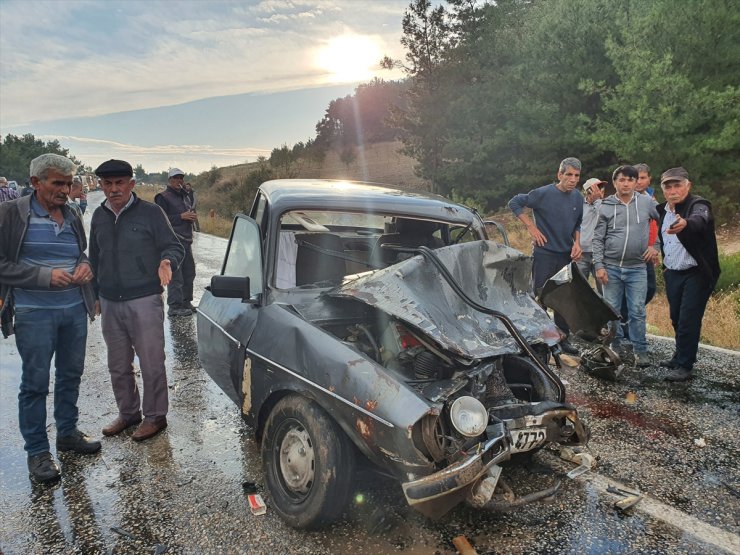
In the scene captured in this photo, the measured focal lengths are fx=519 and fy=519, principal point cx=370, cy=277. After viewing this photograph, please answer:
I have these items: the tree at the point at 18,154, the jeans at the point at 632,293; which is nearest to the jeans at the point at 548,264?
the jeans at the point at 632,293

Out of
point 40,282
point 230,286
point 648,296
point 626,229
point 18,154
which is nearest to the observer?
point 230,286

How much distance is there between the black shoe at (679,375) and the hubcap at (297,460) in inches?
154

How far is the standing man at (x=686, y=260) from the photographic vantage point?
4.86 metres

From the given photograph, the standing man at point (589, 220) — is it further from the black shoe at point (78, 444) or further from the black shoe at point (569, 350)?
the black shoe at point (78, 444)

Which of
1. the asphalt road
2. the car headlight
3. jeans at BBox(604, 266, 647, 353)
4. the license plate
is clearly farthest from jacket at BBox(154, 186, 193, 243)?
the license plate

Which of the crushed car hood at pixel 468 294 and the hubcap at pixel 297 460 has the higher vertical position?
the crushed car hood at pixel 468 294

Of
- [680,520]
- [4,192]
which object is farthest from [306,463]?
[4,192]

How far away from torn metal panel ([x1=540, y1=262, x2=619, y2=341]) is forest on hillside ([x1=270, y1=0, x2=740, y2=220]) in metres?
14.1

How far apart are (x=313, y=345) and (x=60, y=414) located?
228 centimetres

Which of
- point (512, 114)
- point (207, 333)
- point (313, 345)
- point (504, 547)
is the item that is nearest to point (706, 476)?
point (504, 547)

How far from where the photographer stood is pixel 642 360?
555cm

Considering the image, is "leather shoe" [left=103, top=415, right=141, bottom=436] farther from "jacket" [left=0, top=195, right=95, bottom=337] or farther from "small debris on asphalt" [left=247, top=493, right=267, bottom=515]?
"small debris on asphalt" [left=247, top=493, right=267, bottom=515]

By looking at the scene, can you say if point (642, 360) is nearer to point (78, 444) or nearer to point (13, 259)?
point (78, 444)

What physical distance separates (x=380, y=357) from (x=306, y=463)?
72 cm
